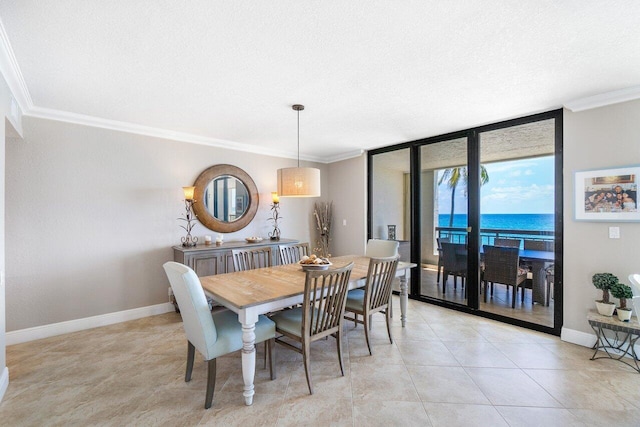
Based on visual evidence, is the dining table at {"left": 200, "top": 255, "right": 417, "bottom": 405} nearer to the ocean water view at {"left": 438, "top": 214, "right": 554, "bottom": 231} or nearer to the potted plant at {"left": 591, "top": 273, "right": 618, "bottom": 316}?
the ocean water view at {"left": 438, "top": 214, "right": 554, "bottom": 231}

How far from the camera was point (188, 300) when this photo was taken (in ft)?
6.36

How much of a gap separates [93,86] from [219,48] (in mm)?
1447

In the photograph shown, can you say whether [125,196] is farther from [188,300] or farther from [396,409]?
[396,409]

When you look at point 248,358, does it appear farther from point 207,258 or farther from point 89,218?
point 89,218

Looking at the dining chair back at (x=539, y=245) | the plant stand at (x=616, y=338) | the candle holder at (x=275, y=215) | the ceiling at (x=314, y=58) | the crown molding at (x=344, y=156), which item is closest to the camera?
the ceiling at (x=314, y=58)

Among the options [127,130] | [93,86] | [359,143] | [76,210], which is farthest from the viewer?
[359,143]

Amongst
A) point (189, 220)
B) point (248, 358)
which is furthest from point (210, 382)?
point (189, 220)

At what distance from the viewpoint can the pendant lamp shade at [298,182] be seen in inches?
120

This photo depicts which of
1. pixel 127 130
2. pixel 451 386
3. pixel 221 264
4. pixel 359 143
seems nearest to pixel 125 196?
pixel 127 130

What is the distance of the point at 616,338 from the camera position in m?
2.68

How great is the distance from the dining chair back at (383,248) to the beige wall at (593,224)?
1.80 metres

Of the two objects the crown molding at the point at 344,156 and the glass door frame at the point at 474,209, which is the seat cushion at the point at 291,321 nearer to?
the glass door frame at the point at 474,209

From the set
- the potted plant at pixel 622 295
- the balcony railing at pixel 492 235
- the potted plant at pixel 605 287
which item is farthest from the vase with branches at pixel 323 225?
the potted plant at pixel 622 295

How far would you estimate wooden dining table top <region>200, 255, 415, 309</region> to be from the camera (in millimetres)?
2100
